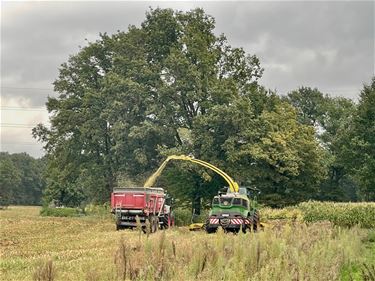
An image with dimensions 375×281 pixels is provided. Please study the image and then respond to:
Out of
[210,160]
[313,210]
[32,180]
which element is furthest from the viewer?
[32,180]

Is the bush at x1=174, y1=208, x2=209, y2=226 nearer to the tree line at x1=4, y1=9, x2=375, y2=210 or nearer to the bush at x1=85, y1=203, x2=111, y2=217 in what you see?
the tree line at x1=4, y1=9, x2=375, y2=210

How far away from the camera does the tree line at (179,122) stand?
43281 millimetres

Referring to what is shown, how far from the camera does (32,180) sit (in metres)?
151

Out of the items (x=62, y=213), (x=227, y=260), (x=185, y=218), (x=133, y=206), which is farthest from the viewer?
(x=62, y=213)

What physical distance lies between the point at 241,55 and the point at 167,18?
7666mm

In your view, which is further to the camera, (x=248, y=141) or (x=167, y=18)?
(x=167, y=18)

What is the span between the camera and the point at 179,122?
46.0 metres

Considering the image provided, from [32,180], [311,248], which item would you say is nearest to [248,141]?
[311,248]

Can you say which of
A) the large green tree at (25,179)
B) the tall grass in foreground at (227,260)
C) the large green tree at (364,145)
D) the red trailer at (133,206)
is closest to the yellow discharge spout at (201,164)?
the red trailer at (133,206)

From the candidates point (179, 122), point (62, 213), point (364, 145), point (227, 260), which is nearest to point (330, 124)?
point (364, 145)

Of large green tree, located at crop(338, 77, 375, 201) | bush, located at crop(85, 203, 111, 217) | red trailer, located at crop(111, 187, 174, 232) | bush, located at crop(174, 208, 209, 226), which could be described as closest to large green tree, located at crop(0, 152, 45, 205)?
→ bush, located at crop(85, 203, 111, 217)

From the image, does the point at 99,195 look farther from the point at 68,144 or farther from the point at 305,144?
the point at 305,144

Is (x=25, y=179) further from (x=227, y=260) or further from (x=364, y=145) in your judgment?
(x=227, y=260)

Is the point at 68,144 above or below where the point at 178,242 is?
above
